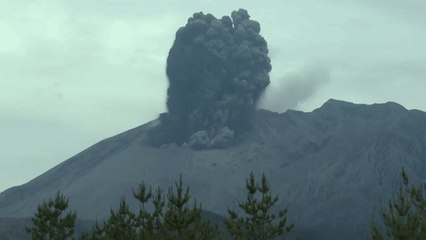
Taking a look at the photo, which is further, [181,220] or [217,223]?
[217,223]

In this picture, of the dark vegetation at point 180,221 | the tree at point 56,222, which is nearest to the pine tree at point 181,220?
the dark vegetation at point 180,221

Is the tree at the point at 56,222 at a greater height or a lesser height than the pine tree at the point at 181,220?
greater

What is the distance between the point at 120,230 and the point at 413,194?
16.9 meters

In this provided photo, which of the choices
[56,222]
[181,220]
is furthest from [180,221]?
[56,222]

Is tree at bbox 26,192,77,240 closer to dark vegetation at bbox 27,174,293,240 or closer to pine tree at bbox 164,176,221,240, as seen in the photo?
dark vegetation at bbox 27,174,293,240

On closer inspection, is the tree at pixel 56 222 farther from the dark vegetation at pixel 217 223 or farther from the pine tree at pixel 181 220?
the pine tree at pixel 181 220

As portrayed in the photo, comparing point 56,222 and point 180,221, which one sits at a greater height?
point 56,222

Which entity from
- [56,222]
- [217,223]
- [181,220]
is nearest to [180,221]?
[181,220]

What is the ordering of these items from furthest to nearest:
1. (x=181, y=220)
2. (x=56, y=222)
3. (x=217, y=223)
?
(x=56, y=222) → (x=217, y=223) → (x=181, y=220)

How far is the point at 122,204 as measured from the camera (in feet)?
149

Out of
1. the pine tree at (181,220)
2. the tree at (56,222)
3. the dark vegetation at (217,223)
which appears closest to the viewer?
the dark vegetation at (217,223)

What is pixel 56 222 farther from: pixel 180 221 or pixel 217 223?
pixel 180 221

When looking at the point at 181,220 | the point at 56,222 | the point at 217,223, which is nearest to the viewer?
the point at 181,220

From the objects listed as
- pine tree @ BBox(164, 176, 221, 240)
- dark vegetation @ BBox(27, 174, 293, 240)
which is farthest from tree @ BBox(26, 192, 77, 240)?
pine tree @ BBox(164, 176, 221, 240)
